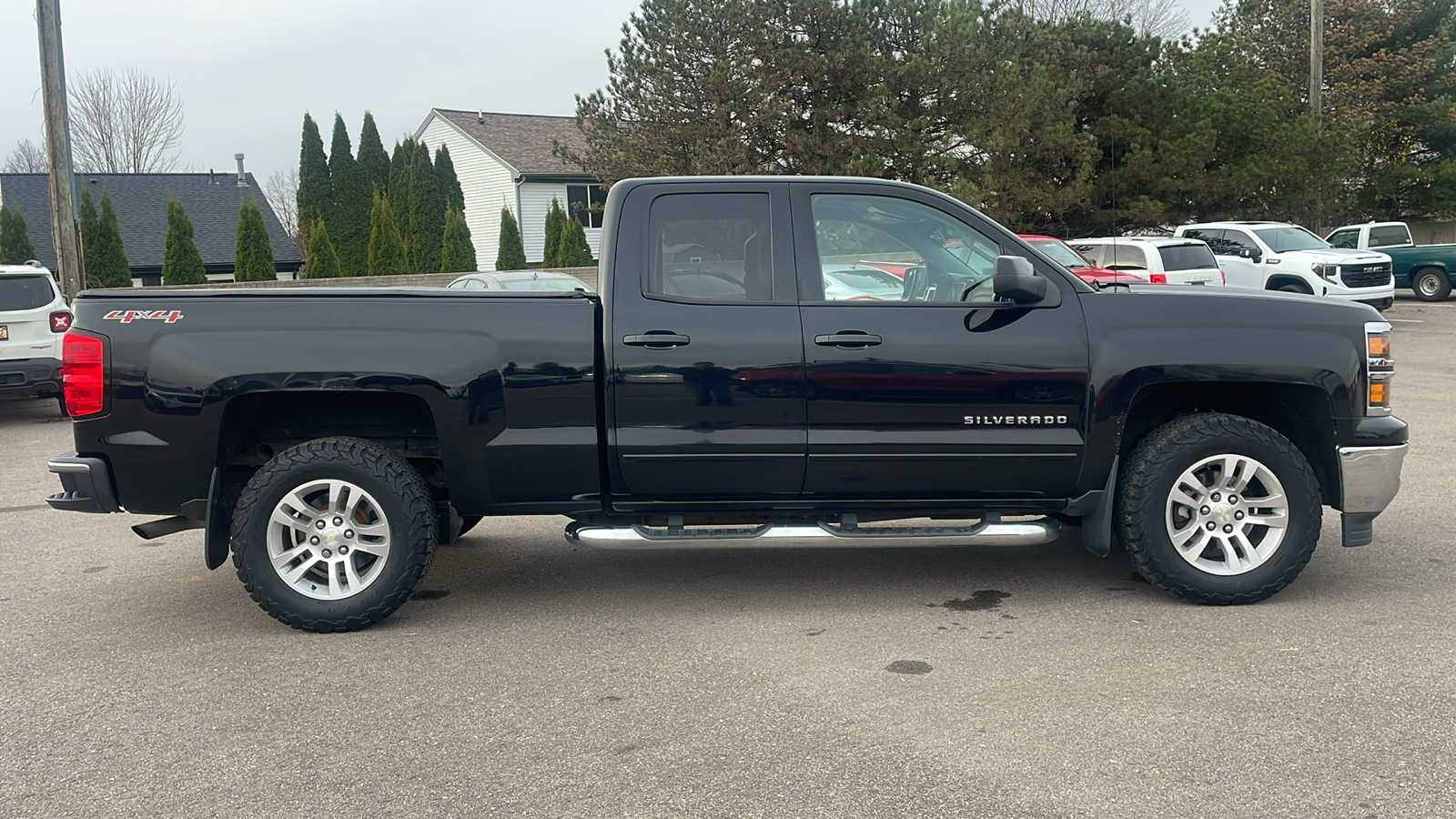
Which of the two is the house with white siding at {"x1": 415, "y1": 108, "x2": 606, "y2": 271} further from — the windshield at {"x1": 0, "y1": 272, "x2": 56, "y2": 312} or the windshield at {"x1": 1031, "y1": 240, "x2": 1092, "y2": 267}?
the windshield at {"x1": 0, "y1": 272, "x2": 56, "y2": 312}

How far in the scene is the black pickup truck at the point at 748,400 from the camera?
5164mm

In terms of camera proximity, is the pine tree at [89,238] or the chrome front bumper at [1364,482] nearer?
the chrome front bumper at [1364,482]

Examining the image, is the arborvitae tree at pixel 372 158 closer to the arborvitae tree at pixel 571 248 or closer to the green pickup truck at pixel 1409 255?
the arborvitae tree at pixel 571 248

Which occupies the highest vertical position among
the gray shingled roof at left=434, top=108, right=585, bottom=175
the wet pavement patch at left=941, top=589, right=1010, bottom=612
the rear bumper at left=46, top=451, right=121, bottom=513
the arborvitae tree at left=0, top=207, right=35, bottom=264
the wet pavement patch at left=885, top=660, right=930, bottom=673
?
the gray shingled roof at left=434, top=108, right=585, bottom=175

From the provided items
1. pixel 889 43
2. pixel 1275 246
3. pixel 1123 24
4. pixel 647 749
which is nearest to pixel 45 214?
pixel 889 43

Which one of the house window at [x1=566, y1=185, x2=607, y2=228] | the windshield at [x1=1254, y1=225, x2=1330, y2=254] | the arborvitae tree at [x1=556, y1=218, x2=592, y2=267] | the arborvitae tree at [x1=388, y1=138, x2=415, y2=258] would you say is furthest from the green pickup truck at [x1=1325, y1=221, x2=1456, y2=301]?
the house window at [x1=566, y1=185, x2=607, y2=228]

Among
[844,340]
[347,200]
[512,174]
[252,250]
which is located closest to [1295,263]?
[844,340]

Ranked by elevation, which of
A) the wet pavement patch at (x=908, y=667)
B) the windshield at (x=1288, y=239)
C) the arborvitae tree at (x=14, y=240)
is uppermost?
the arborvitae tree at (x=14, y=240)

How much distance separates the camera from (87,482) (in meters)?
5.14

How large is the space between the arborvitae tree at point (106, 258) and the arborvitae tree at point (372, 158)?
315 inches

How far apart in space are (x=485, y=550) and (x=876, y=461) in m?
2.61

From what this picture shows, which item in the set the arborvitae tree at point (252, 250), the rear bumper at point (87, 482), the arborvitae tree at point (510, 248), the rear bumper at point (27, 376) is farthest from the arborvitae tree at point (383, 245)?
the rear bumper at point (87, 482)

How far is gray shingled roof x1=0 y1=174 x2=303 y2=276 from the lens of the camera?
41750 mm

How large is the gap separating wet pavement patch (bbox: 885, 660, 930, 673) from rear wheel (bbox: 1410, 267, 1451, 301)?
89.6ft
